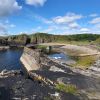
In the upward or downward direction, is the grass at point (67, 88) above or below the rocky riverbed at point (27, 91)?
above

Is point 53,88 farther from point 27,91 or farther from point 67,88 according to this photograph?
point 27,91

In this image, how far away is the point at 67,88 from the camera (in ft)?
186

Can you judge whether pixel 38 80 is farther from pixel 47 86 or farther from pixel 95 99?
pixel 95 99

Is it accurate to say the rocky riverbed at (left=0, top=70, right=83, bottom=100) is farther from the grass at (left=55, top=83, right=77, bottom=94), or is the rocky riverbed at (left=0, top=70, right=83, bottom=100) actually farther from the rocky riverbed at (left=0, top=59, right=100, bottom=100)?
the grass at (left=55, top=83, right=77, bottom=94)

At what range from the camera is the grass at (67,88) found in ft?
180

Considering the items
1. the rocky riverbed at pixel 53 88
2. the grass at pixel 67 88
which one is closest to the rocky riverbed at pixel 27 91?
the rocky riverbed at pixel 53 88

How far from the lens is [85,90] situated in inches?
2178

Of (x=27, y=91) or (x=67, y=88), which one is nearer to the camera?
(x=27, y=91)

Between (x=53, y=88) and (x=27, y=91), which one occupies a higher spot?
(x=53, y=88)

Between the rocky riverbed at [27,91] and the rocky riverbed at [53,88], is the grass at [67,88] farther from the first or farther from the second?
the rocky riverbed at [27,91]

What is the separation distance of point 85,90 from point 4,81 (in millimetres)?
23666

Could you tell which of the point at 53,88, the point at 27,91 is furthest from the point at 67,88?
the point at 27,91

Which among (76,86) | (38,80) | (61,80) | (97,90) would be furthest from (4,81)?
(97,90)

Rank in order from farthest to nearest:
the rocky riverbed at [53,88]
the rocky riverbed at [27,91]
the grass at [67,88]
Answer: the grass at [67,88] → the rocky riverbed at [53,88] → the rocky riverbed at [27,91]
